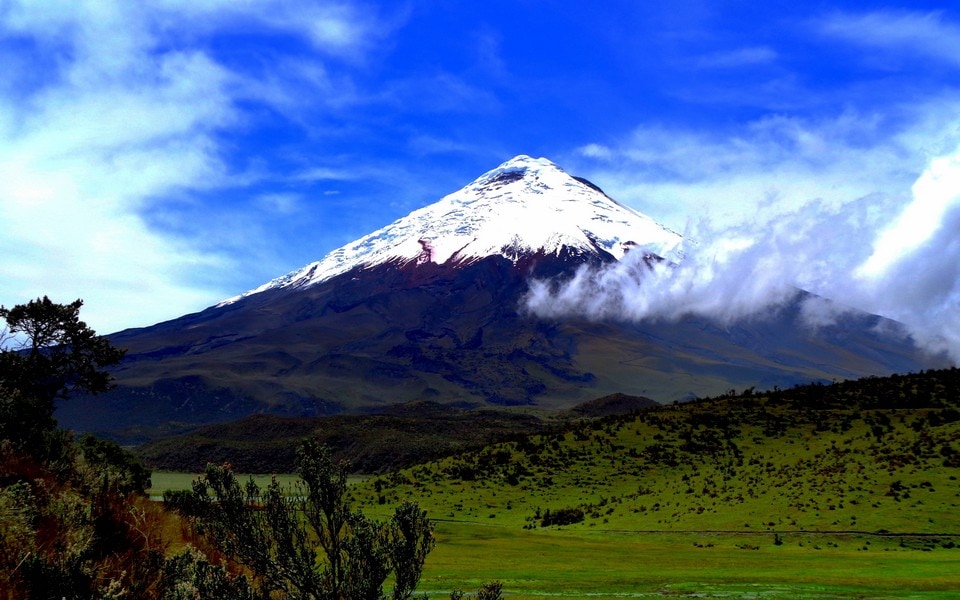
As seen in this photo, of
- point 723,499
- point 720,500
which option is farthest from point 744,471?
point 720,500

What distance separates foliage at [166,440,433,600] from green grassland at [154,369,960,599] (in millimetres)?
3270

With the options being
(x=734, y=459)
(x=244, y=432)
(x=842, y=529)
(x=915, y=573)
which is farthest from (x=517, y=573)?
(x=244, y=432)

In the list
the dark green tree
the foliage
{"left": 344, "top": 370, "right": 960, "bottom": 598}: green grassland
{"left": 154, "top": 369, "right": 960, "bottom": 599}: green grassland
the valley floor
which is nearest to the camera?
the foliage

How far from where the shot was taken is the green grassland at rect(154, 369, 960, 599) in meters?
20.9

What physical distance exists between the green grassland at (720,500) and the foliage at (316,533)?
129 inches

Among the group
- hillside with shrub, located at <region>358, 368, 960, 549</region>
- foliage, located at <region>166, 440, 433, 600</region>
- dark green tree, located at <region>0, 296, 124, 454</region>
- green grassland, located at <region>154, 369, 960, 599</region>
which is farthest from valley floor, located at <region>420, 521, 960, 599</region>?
dark green tree, located at <region>0, 296, 124, 454</region>

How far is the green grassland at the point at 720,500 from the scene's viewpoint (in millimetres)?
20938

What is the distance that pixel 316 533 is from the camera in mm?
10023

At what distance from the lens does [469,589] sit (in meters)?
18.6

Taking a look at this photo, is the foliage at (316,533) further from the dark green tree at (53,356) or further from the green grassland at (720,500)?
the dark green tree at (53,356)

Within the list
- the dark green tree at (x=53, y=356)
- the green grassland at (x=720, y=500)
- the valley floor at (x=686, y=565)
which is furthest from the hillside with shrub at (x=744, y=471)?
the dark green tree at (x=53, y=356)

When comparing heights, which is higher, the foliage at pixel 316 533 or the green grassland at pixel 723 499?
the foliage at pixel 316 533

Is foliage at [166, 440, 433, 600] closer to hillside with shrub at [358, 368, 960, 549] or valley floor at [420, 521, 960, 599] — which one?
valley floor at [420, 521, 960, 599]

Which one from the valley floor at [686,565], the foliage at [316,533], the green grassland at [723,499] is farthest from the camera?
the green grassland at [723,499]
